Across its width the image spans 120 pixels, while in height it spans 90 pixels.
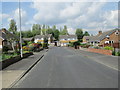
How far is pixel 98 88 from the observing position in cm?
738

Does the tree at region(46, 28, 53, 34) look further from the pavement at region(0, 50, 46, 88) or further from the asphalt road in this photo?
the asphalt road

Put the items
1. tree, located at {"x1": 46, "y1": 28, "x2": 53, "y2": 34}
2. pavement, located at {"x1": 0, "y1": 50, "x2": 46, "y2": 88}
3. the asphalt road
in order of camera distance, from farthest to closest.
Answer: tree, located at {"x1": 46, "y1": 28, "x2": 53, "y2": 34} → pavement, located at {"x1": 0, "y1": 50, "x2": 46, "y2": 88} → the asphalt road

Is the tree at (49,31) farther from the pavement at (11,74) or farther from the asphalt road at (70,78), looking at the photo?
the asphalt road at (70,78)

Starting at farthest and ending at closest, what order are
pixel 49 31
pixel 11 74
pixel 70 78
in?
1. pixel 49 31
2. pixel 11 74
3. pixel 70 78

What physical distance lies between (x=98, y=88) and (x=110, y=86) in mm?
715

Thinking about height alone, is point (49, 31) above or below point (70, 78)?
above

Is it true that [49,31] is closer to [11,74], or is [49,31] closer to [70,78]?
[11,74]

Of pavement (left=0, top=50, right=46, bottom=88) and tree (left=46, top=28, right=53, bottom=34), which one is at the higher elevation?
tree (left=46, top=28, right=53, bottom=34)

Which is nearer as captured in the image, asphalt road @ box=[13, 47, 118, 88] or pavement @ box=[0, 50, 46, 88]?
→ asphalt road @ box=[13, 47, 118, 88]

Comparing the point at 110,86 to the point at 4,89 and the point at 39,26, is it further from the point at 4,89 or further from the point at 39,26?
the point at 39,26

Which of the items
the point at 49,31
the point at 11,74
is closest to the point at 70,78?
the point at 11,74

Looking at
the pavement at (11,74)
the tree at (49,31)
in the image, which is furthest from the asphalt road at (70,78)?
the tree at (49,31)

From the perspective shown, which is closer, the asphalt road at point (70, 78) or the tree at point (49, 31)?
the asphalt road at point (70, 78)

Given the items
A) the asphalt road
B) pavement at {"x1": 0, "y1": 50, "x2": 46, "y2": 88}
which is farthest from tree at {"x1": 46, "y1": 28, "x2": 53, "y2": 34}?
the asphalt road
